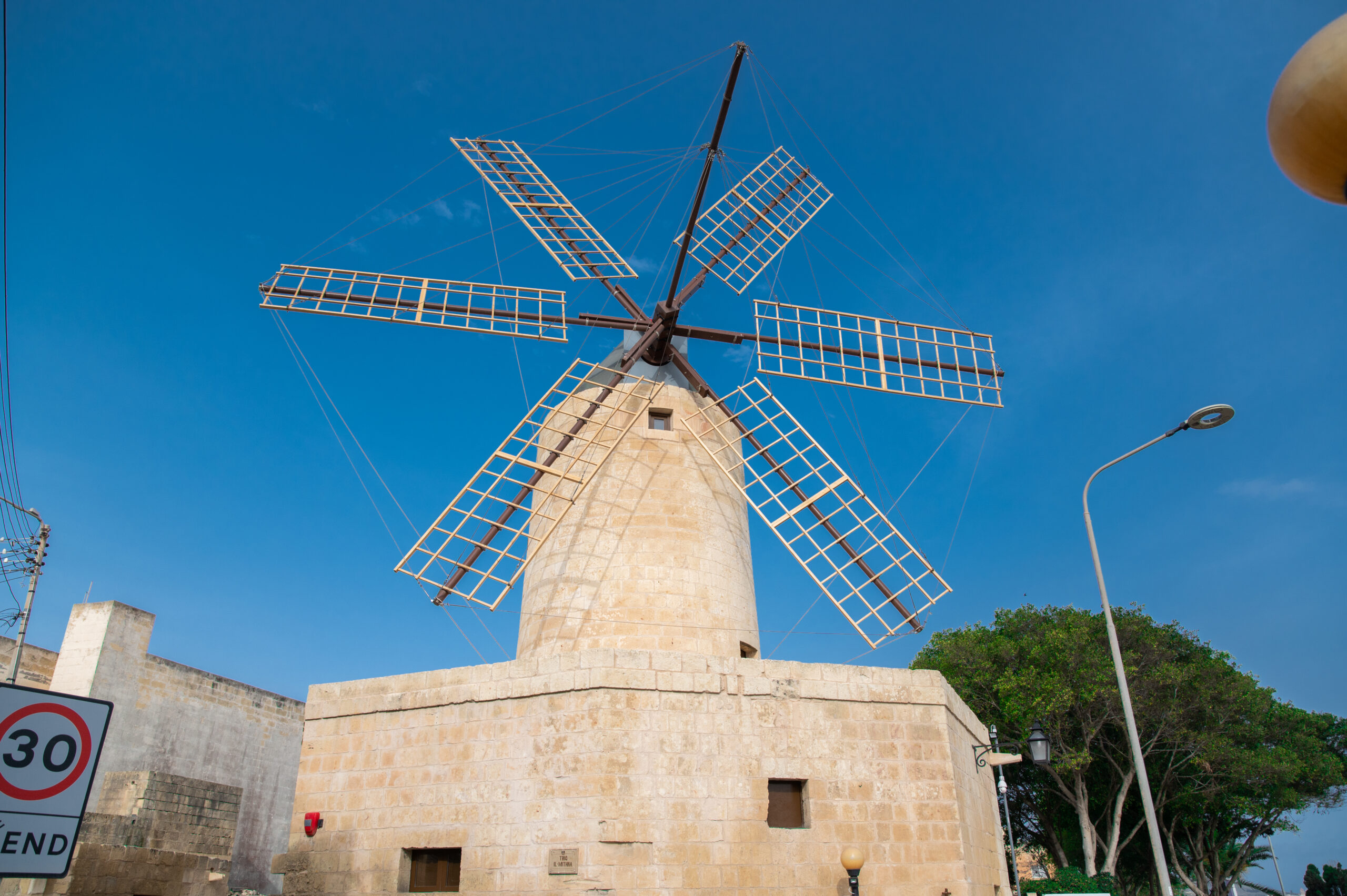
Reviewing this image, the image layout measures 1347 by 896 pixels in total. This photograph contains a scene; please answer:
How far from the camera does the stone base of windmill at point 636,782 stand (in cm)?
752

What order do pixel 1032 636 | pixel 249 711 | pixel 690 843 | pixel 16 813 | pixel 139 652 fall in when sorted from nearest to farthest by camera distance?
pixel 16 813
pixel 690 843
pixel 139 652
pixel 249 711
pixel 1032 636

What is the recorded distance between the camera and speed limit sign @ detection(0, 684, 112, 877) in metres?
2.71

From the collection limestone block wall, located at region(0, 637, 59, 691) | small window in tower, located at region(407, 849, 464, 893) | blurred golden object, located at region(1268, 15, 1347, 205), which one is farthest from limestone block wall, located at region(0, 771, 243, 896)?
blurred golden object, located at region(1268, 15, 1347, 205)

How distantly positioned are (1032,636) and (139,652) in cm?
2035

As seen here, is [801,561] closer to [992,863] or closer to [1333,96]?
[992,863]

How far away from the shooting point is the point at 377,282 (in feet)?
38.2

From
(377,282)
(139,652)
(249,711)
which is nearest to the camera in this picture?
(377,282)

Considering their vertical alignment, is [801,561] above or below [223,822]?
above

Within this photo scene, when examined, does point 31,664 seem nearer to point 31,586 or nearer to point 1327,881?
point 31,586

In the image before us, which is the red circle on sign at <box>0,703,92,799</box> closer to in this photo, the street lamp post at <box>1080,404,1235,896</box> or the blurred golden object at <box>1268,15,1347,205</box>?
the blurred golden object at <box>1268,15,1347,205</box>

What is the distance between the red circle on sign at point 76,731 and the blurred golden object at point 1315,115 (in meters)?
4.00

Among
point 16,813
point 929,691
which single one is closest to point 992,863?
point 929,691

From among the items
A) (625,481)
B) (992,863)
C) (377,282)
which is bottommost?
(992,863)

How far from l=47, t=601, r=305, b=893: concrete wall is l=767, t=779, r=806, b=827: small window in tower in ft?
33.5
